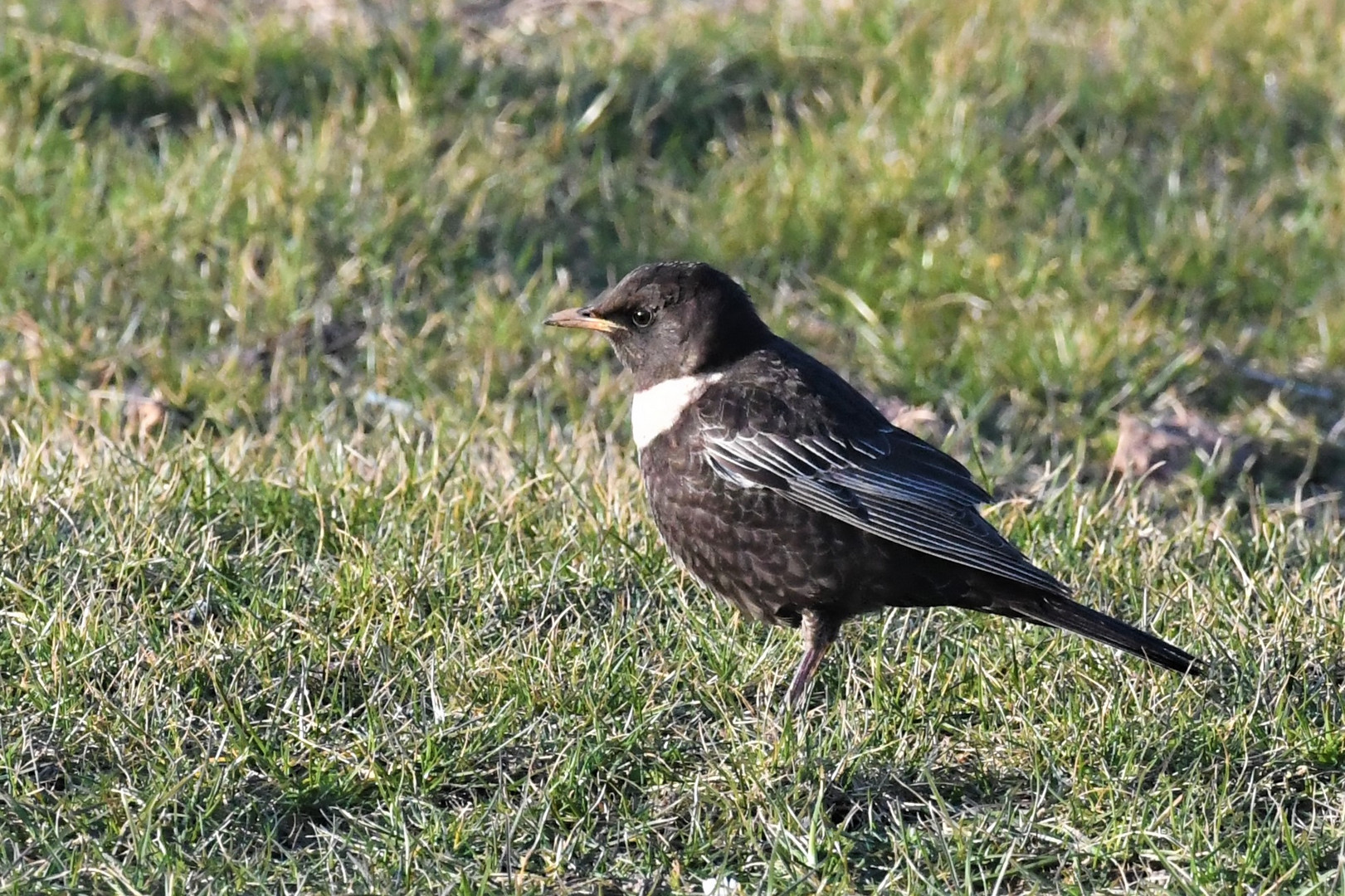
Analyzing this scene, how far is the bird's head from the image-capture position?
16.1ft

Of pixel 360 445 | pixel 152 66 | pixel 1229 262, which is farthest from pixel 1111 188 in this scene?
pixel 152 66

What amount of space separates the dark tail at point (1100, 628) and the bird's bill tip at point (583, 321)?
1292 millimetres

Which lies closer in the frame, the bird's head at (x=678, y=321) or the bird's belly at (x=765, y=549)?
the bird's belly at (x=765, y=549)

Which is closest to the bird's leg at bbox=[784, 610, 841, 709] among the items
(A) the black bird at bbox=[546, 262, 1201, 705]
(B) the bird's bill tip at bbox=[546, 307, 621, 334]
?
(A) the black bird at bbox=[546, 262, 1201, 705]

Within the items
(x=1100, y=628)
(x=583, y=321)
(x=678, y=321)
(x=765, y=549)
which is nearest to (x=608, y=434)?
(x=583, y=321)

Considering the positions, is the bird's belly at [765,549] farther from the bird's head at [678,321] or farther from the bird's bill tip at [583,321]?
the bird's bill tip at [583,321]

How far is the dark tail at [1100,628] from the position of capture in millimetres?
4293

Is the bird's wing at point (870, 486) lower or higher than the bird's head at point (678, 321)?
lower

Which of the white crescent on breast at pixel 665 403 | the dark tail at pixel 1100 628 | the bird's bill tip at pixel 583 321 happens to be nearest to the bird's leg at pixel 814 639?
the dark tail at pixel 1100 628

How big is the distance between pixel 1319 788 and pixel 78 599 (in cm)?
284

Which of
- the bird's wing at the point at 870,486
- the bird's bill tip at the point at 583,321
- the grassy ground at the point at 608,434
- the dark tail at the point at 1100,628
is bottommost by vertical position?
the grassy ground at the point at 608,434

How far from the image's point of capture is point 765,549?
4.55 metres

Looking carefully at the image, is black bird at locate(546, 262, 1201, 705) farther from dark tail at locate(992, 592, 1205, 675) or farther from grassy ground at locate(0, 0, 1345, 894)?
grassy ground at locate(0, 0, 1345, 894)

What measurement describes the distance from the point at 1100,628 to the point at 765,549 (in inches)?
31.4
